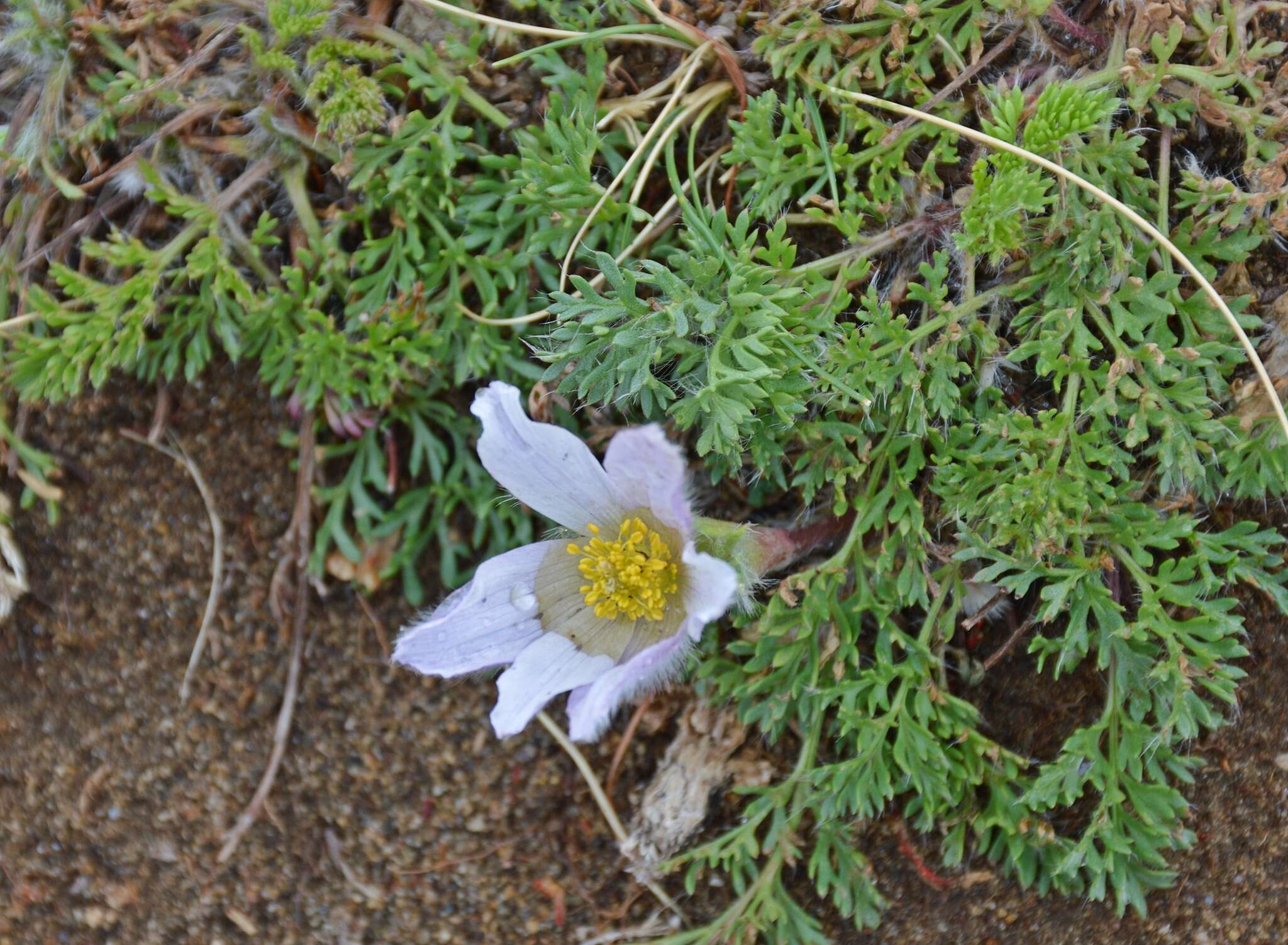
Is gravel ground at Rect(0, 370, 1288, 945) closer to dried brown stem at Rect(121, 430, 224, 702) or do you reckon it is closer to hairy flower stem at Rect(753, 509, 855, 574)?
dried brown stem at Rect(121, 430, 224, 702)

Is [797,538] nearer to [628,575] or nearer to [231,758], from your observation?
[628,575]

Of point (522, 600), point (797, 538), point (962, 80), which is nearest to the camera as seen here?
point (522, 600)

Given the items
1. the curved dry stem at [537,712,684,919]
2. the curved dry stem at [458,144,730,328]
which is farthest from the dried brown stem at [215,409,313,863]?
the curved dry stem at [537,712,684,919]

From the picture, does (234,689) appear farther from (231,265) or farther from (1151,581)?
(1151,581)

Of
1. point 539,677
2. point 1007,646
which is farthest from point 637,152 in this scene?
point 1007,646

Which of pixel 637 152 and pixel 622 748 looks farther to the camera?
pixel 622 748

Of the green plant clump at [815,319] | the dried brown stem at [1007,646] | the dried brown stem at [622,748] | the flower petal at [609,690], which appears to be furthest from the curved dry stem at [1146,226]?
the dried brown stem at [622,748]

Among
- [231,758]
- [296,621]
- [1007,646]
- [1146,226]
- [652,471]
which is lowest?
[231,758]
